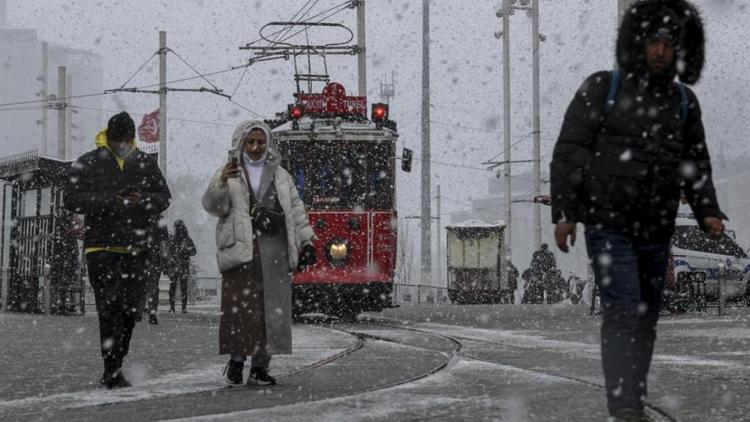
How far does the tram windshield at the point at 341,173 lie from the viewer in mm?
16859

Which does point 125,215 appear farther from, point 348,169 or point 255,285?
point 348,169

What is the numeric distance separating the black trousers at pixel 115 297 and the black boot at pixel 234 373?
68 centimetres

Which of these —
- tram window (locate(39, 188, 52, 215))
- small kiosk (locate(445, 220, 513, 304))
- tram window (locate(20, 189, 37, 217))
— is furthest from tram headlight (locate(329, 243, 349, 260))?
small kiosk (locate(445, 220, 513, 304))

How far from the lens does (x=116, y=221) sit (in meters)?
7.54

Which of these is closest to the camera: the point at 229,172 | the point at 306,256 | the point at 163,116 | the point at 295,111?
the point at 229,172

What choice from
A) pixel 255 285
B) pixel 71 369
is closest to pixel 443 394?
pixel 255 285

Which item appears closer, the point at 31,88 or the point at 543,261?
the point at 543,261

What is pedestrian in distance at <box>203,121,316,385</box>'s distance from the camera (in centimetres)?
717

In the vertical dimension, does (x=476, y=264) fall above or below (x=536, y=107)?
below

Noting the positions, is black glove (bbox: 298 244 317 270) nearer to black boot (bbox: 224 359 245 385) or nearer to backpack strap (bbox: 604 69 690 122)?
black boot (bbox: 224 359 245 385)

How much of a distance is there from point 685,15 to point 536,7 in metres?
42.3

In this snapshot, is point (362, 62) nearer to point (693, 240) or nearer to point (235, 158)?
point (693, 240)

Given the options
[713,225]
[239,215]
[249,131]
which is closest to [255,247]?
[239,215]

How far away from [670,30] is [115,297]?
13.1ft
